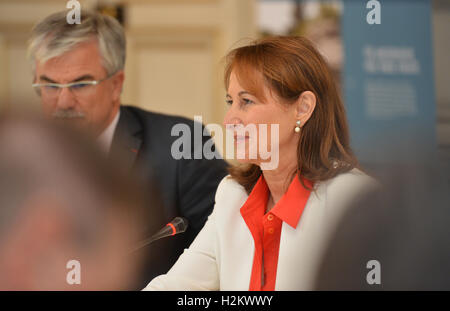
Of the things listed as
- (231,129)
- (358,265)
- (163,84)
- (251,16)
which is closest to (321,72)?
(231,129)

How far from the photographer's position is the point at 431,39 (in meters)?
1.96

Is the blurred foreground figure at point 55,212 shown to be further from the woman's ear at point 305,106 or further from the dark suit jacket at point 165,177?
the woman's ear at point 305,106

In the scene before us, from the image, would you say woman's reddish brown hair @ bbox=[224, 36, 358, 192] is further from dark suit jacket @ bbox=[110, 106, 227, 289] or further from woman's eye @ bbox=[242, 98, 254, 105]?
dark suit jacket @ bbox=[110, 106, 227, 289]

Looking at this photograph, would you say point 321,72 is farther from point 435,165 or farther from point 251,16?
point 251,16

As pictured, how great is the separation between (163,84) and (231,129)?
1.81 ft

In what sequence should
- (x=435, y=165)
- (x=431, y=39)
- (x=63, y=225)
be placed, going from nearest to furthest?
(x=63, y=225)
(x=435, y=165)
(x=431, y=39)

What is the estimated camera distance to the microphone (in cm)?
120

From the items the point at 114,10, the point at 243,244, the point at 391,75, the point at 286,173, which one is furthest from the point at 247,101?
the point at 391,75

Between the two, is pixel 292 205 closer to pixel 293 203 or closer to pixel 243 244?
pixel 293 203

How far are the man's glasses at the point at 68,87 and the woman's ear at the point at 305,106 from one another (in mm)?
524

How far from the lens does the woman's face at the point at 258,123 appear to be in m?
1.03
